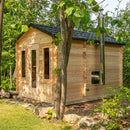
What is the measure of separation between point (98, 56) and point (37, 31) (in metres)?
3.45

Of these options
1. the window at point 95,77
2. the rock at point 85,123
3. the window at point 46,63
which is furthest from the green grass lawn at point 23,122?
the window at point 95,77

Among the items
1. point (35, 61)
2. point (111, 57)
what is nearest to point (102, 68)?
point (111, 57)

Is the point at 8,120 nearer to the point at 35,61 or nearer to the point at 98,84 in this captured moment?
the point at 35,61

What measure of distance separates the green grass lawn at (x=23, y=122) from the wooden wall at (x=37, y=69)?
1.64m

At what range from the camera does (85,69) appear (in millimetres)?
8953

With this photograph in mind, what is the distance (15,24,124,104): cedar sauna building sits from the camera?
330 inches

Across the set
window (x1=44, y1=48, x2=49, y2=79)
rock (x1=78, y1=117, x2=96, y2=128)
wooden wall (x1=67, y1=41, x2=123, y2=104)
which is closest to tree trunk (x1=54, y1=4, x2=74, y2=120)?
rock (x1=78, y1=117, x2=96, y2=128)

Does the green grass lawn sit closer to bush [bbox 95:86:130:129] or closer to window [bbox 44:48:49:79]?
bush [bbox 95:86:130:129]

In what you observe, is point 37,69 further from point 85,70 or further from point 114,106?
point 114,106

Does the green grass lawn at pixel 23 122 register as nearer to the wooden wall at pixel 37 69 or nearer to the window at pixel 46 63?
the wooden wall at pixel 37 69

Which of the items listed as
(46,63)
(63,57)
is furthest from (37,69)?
(63,57)

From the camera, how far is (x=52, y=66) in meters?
8.17

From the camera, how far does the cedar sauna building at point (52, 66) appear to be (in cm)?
838

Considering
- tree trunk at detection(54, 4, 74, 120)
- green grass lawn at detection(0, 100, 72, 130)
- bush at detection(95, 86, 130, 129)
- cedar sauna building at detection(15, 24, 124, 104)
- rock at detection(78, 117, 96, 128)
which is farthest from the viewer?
cedar sauna building at detection(15, 24, 124, 104)
